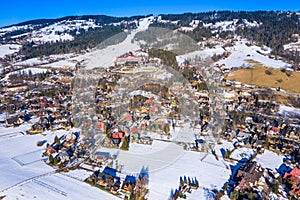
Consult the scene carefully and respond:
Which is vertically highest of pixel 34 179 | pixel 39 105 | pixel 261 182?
pixel 39 105

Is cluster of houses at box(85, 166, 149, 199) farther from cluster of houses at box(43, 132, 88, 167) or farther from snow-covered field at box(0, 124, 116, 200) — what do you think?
cluster of houses at box(43, 132, 88, 167)

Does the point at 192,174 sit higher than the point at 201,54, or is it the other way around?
the point at 201,54

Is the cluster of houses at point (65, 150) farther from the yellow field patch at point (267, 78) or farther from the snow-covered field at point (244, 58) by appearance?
the snow-covered field at point (244, 58)

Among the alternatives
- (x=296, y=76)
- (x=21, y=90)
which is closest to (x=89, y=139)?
(x=21, y=90)

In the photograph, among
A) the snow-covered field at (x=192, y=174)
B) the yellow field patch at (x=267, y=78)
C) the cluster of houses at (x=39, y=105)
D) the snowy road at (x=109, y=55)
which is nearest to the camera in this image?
the snow-covered field at (x=192, y=174)

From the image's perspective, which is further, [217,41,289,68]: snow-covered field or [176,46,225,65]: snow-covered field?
[176,46,225,65]: snow-covered field

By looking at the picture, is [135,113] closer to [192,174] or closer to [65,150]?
[65,150]

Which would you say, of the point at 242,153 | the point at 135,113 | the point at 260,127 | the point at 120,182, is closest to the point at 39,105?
the point at 135,113

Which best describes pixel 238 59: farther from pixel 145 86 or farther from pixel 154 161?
pixel 154 161

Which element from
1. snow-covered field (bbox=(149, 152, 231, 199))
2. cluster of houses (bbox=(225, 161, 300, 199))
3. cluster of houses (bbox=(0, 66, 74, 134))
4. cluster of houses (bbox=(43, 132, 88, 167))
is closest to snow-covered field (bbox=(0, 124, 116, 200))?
cluster of houses (bbox=(43, 132, 88, 167))

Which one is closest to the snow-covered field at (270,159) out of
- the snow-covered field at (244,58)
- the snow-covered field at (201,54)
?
A: the snow-covered field at (244,58)

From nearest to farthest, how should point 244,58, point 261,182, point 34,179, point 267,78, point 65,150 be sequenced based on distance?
1. point 261,182
2. point 34,179
3. point 65,150
4. point 267,78
5. point 244,58
